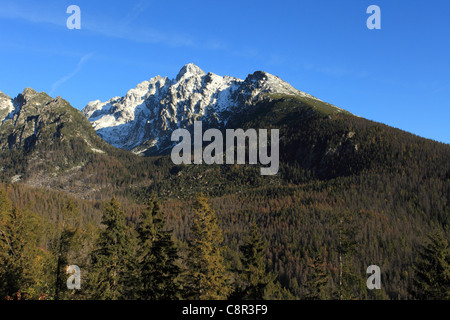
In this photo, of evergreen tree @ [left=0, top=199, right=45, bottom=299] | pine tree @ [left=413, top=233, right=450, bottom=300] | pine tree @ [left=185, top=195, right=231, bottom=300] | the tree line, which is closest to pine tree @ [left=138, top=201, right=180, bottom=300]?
the tree line

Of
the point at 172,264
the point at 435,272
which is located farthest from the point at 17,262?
the point at 435,272

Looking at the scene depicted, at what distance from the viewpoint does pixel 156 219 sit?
33.3 m

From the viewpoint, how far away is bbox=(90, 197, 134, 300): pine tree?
116 feet

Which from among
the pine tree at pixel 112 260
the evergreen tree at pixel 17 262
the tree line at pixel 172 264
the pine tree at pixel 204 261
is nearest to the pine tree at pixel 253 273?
the tree line at pixel 172 264

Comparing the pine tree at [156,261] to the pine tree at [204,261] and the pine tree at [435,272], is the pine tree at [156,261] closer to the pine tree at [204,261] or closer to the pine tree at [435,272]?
the pine tree at [204,261]

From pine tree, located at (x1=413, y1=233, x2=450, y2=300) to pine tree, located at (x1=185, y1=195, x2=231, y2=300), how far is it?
2290 centimetres

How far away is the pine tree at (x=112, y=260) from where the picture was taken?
116 ft

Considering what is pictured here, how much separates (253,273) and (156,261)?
11.1 m

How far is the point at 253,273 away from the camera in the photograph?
114 ft

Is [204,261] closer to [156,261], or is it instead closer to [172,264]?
[172,264]

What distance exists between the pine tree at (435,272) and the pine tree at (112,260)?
3382cm
